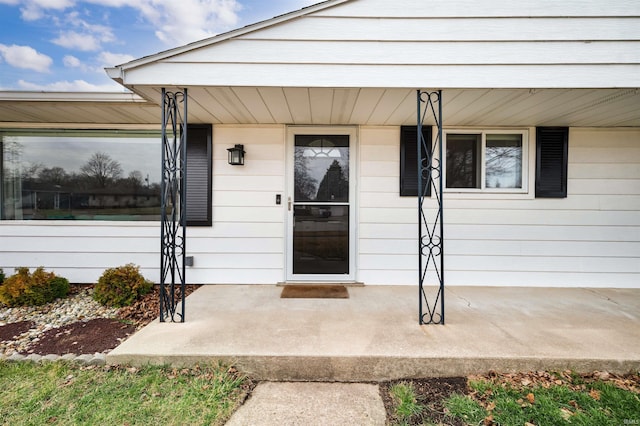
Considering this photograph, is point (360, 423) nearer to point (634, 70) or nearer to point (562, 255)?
point (634, 70)

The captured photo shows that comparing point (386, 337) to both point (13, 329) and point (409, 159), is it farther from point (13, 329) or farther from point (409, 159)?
point (13, 329)

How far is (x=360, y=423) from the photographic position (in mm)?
1503

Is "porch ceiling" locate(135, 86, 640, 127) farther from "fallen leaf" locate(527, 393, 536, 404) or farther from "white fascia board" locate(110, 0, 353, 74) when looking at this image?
"fallen leaf" locate(527, 393, 536, 404)

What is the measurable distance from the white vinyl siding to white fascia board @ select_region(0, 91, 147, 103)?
2.65 meters

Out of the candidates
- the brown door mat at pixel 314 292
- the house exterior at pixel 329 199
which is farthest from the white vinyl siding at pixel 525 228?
the brown door mat at pixel 314 292

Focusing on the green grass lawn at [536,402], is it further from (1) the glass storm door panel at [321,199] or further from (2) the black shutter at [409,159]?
(2) the black shutter at [409,159]

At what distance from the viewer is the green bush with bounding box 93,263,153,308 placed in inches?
117

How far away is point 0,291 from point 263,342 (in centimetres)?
305

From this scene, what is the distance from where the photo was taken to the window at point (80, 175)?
3.65 metres

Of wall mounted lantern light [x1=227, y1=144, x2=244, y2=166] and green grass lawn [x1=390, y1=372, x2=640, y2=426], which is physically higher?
wall mounted lantern light [x1=227, y1=144, x2=244, y2=166]

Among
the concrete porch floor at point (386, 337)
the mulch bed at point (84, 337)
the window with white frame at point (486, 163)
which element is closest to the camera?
the concrete porch floor at point (386, 337)

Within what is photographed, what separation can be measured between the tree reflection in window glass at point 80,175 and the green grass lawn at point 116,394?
2.11 metres

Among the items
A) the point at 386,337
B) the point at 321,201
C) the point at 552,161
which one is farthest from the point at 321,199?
the point at 552,161

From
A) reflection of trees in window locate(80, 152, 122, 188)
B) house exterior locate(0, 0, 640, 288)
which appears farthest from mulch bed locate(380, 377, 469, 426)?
reflection of trees in window locate(80, 152, 122, 188)
